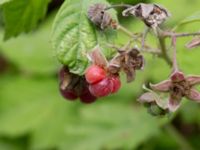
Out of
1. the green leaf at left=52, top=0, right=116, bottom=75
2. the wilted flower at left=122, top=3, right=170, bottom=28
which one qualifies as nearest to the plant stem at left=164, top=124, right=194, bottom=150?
the green leaf at left=52, top=0, right=116, bottom=75

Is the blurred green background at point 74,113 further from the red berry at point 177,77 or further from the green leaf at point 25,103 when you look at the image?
the red berry at point 177,77

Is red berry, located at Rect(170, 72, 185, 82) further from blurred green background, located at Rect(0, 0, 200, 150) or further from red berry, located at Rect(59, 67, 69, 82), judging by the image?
blurred green background, located at Rect(0, 0, 200, 150)

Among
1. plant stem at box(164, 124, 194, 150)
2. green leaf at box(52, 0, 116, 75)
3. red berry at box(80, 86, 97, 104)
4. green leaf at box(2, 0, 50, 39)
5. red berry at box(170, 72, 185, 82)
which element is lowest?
plant stem at box(164, 124, 194, 150)

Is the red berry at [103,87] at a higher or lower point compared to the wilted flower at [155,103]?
higher

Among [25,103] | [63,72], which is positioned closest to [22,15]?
[63,72]

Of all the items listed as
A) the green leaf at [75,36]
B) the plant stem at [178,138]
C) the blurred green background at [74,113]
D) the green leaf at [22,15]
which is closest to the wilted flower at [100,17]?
the green leaf at [75,36]

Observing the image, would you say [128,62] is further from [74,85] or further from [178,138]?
[178,138]
